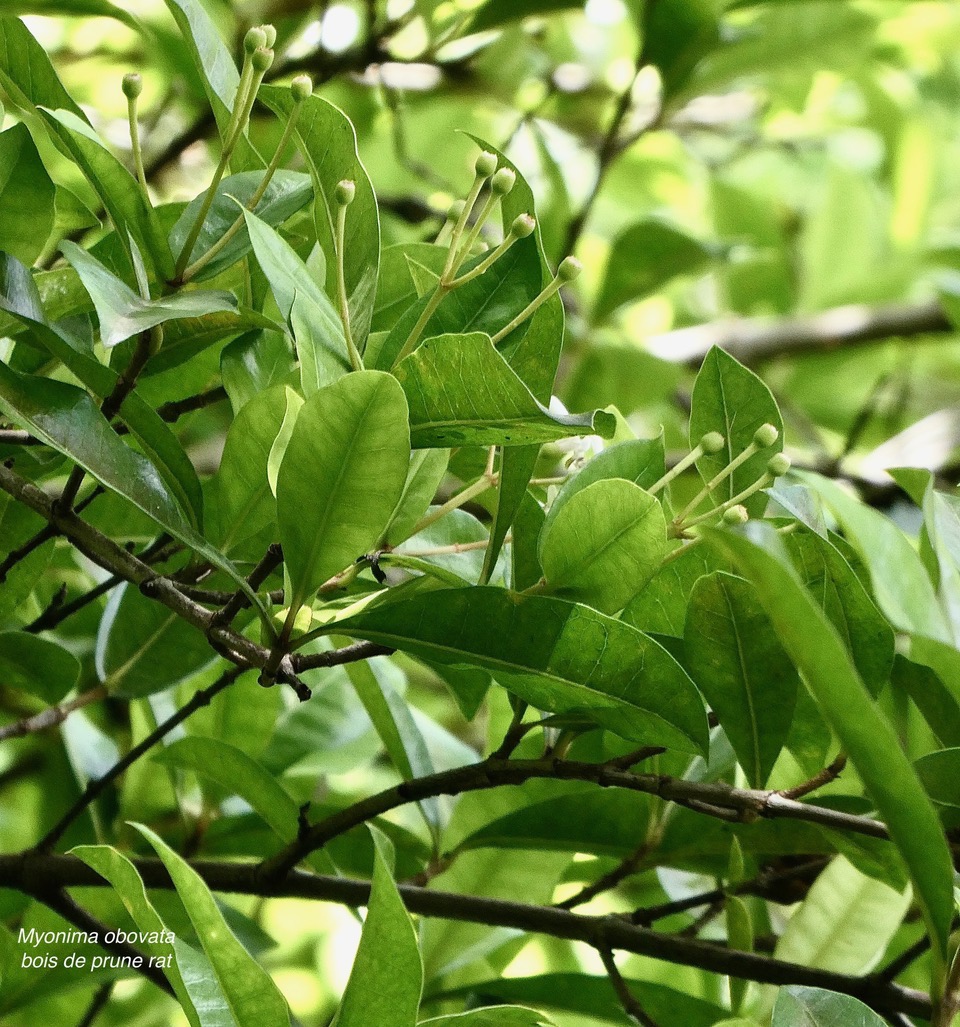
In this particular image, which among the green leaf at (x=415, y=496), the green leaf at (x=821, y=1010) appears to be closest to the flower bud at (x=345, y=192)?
the green leaf at (x=415, y=496)

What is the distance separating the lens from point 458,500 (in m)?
0.51

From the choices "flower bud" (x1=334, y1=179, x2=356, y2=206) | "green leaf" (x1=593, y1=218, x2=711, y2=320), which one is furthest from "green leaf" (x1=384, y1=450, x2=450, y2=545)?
"green leaf" (x1=593, y1=218, x2=711, y2=320)

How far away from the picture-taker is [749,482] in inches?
21.1

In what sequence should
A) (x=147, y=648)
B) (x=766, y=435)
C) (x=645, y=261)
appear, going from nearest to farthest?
(x=766, y=435) → (x=147, y=648) → (x=645, y=261)

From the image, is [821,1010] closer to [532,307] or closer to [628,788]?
[628,788]

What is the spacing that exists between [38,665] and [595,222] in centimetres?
176

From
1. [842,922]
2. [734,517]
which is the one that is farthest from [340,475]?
[842,922]

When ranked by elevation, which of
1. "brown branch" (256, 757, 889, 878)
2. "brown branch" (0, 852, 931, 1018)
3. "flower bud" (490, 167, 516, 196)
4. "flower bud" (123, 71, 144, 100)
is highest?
"flower bud" (123, 71, 144, 100)

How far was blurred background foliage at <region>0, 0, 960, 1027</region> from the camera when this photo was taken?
32.4 inches

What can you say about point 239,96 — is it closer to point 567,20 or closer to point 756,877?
point 756,877

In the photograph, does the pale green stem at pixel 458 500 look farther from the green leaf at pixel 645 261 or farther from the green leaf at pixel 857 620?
the green leaf at pixel 645 261

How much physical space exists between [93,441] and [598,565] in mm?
198

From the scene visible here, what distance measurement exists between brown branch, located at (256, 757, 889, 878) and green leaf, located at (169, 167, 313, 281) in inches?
9.5

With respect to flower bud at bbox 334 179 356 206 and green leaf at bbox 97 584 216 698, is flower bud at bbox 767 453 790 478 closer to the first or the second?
flower bud at bbox 334 179 356 206
